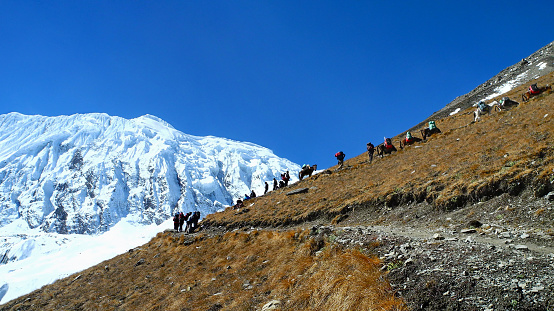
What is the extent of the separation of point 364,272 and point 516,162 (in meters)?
8.78

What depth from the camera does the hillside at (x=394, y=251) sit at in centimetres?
639

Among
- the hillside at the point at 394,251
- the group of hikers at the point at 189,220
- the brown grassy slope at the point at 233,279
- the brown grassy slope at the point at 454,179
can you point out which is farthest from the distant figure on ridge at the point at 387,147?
the group of hikers at the point at 189,220

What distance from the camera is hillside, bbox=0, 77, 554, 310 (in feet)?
21.0

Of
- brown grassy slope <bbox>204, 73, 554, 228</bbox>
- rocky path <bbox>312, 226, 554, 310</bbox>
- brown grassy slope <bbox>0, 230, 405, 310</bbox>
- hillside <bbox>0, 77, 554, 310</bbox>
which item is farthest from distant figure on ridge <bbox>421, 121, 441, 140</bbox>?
rocky path <bbox>312, 226, 554, 310</bbox>

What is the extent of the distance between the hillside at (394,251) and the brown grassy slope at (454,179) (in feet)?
0.25

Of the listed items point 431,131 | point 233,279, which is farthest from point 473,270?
point 431,131

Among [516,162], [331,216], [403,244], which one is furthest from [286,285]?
[516,162]

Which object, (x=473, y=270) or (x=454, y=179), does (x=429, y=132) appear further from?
(x=473, y=270)

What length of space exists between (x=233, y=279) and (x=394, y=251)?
7.30 m

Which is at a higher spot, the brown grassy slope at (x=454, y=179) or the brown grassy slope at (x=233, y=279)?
the brown grassy slope at (x=454, y=179)

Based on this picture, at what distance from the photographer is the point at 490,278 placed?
6.04 m

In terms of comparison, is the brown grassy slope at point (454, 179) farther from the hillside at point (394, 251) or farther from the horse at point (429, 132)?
the horse at point (429, 132)

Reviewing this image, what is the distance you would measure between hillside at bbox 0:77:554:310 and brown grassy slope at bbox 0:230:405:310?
0.18 ft

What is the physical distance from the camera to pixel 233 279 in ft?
42.8
